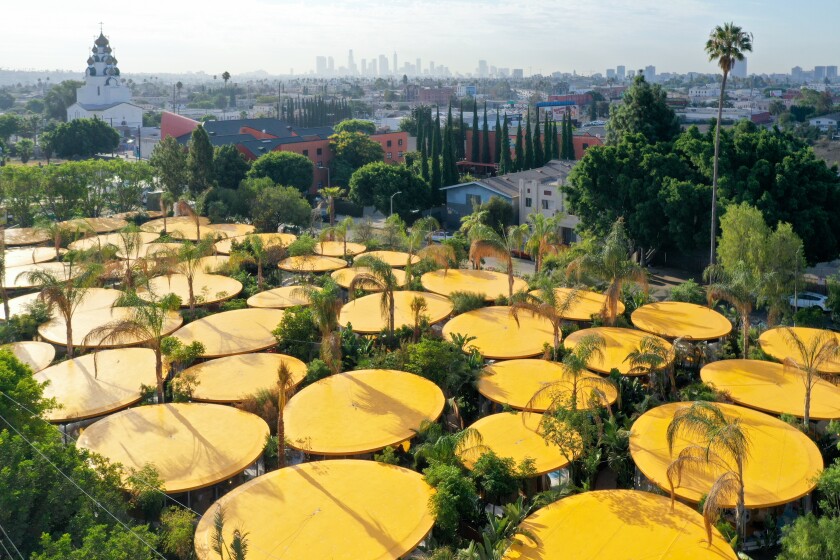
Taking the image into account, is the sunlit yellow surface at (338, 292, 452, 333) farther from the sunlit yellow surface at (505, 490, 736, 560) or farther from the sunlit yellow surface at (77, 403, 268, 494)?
the sunlit yellow surface at (505, 490, 736, 560)

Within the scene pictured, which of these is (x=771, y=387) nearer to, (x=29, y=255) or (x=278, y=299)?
(x=278, y=299)

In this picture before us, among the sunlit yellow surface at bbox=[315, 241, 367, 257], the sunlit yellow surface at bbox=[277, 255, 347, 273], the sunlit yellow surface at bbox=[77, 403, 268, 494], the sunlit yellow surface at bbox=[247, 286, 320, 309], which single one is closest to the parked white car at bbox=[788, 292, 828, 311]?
the sunlit yellow surface at bbox=[277, 255, 347, 273]

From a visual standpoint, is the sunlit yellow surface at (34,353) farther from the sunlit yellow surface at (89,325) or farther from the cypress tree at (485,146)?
the cypress tree at (485,146)

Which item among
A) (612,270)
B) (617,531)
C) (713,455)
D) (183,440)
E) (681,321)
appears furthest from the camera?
(612,270)

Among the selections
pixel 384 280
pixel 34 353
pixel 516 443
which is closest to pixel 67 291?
pixel 34 353

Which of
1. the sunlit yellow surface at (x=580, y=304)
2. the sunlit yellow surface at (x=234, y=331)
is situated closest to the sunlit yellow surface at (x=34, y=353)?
the sunlit yellow surface at (x=234, y=331)

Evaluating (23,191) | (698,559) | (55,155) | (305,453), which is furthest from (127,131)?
(698,559)
